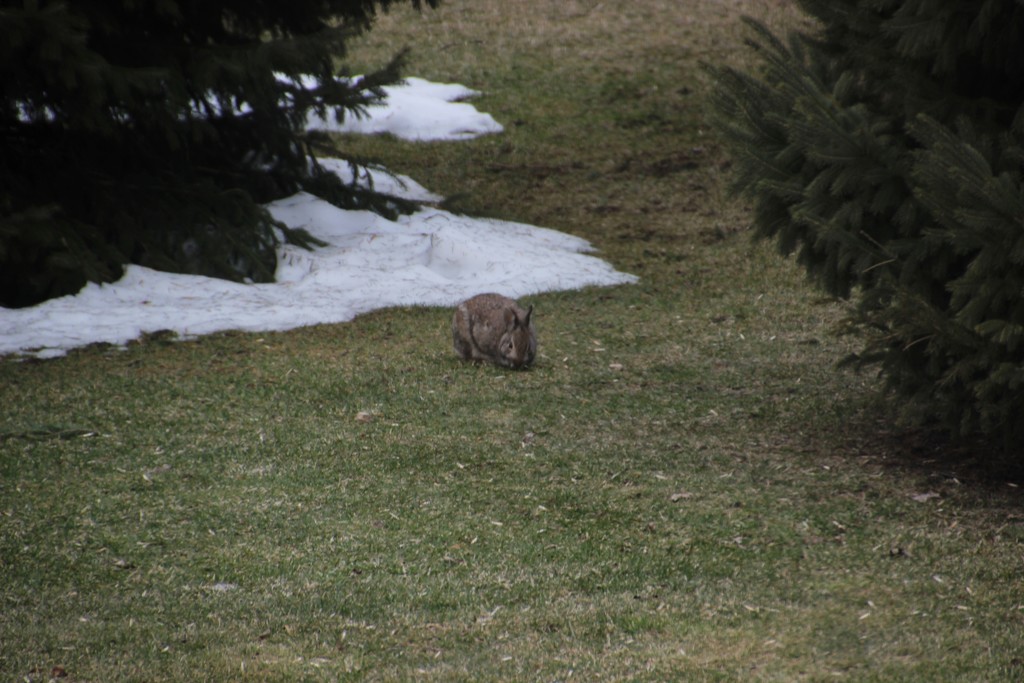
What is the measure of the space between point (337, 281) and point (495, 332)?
4035 millimetres

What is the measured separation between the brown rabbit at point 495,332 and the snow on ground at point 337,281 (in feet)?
8.11

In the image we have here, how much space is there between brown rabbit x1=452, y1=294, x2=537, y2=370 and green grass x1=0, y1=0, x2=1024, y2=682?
0.21 meters

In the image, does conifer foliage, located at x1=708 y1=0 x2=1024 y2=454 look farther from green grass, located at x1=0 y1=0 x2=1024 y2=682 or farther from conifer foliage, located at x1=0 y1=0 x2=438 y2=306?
conifer foliage, located at x1=0 y1=0 x2=438 y2=306

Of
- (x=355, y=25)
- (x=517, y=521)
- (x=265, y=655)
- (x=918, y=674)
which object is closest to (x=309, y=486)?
(x=517, y=521)

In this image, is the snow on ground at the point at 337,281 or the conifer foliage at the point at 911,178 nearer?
the conifer foliage at the point at 911,178

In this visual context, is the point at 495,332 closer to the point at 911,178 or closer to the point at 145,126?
the point at 911,178

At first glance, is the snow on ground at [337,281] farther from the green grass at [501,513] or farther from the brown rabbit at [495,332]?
the brown rabbit at [495,332]

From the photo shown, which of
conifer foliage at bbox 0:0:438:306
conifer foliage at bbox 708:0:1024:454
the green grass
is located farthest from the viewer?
conifer foliage at bbox 0:0:438:306

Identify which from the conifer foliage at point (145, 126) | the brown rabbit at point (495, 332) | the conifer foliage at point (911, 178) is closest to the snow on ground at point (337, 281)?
the conifer foliage at point (145, 126)

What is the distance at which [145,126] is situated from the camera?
528 inches

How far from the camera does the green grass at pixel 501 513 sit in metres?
5.37

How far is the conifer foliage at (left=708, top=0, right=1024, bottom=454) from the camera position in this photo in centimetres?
635

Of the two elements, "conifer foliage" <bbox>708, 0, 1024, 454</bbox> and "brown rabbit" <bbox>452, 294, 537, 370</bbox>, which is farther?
"brown rabbit" <bbox>452, 294, 537, 370</bbox>

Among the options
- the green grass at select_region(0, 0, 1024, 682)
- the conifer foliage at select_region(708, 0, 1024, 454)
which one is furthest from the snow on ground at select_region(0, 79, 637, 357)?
the conifer foliage at select_region(708, 0, 1024, 454)
